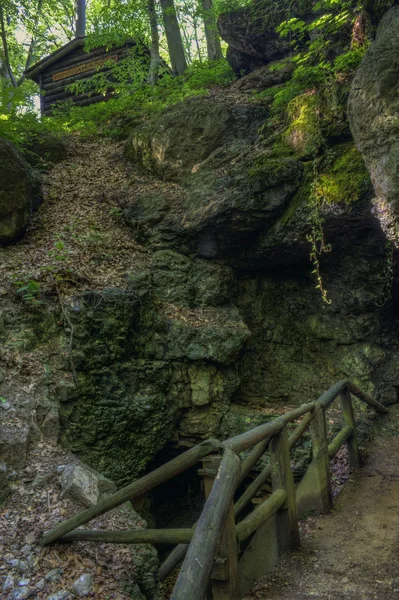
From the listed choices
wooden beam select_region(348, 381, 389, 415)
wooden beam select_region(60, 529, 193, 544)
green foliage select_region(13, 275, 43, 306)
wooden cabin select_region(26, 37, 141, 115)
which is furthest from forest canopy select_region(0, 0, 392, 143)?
wooden beam select_region(60, 529, 193, 544)

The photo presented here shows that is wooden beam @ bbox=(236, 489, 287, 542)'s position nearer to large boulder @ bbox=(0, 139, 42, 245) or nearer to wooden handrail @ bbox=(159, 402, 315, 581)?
wooden handrail @ bbox=(159, 402, 315, 581)

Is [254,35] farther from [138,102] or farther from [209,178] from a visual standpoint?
[209,178]

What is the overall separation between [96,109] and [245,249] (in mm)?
8474

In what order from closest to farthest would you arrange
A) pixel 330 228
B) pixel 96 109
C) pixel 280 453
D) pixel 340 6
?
pixel 280 453, pixel 330 228, pixel 340 6, pixel 96 109

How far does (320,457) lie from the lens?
434 centimetres

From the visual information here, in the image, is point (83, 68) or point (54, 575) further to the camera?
point (83, 68)

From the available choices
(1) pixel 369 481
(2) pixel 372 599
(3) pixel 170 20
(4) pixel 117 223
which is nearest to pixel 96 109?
(3) pixel 170 20

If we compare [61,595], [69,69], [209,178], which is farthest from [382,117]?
[69,69]

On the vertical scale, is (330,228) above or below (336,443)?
above

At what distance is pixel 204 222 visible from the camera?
24.5 ft

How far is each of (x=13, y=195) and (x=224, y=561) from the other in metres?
6.33

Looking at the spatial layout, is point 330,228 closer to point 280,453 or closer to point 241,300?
point 241,300

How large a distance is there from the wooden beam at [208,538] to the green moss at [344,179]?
16.5ft

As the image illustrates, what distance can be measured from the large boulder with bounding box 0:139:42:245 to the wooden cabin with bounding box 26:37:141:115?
1044 cm
